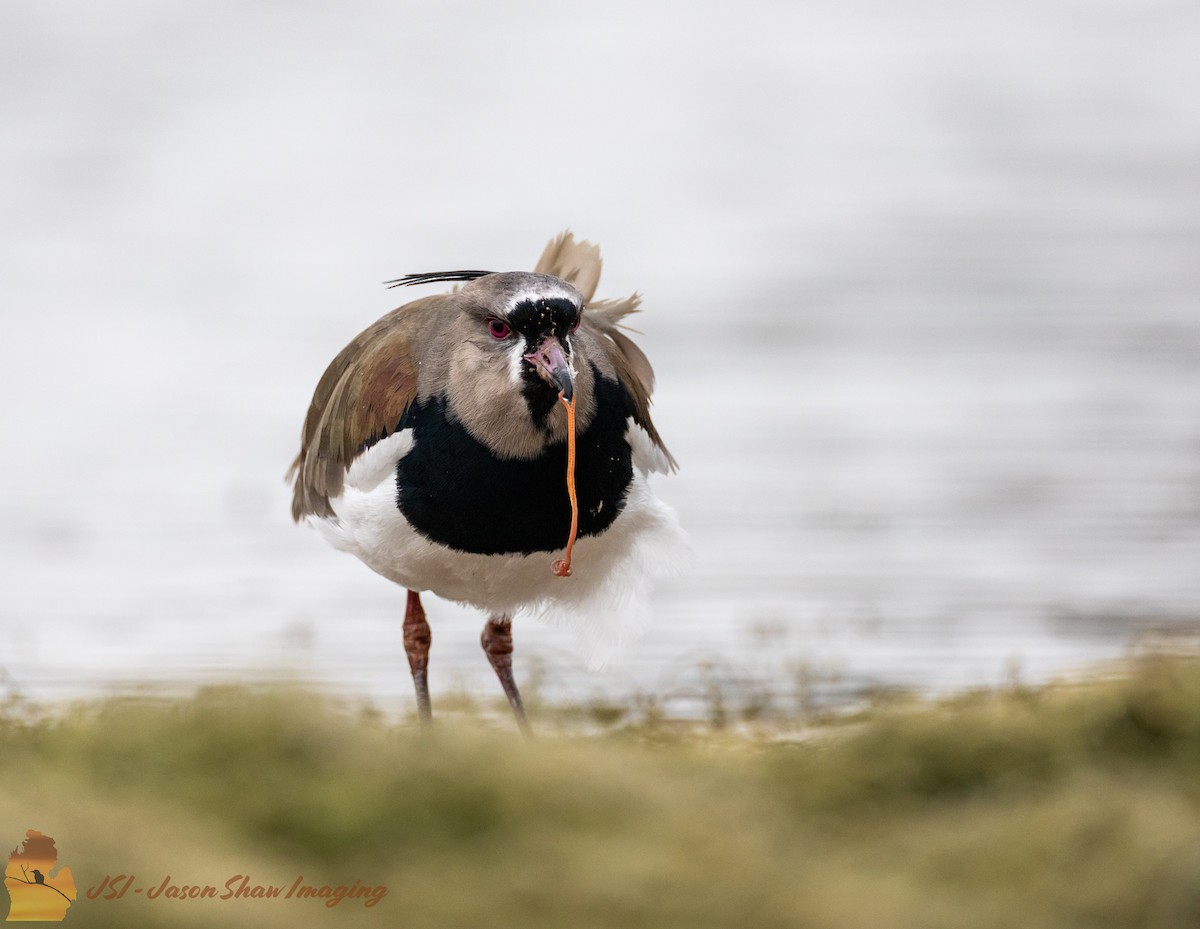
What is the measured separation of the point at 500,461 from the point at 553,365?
1.02ft

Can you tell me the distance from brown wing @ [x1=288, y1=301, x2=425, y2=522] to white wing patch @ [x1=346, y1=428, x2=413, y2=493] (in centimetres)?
5

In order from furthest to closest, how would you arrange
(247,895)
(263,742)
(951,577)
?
(951,577), (263,742), (247,895)

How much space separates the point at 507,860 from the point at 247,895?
42 centimetres

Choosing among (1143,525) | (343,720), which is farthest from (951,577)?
(343,720)

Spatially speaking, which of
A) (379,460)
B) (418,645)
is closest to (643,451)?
(379,460)

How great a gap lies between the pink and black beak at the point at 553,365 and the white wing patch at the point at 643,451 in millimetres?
436

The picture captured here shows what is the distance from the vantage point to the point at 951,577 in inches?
253

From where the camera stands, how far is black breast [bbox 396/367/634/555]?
14.0 ft

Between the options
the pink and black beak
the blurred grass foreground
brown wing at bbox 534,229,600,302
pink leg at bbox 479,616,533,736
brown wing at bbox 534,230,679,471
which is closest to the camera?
the blurred grass foreground

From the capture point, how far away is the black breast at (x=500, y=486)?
4262 mm

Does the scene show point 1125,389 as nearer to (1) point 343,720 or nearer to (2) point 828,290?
(2) point 828,290

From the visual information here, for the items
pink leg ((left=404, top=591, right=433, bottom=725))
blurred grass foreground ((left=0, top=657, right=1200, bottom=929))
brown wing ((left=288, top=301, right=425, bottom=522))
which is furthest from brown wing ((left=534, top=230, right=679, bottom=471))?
blurred grass foreground ((left=0, top=657, right=1200, bottom=929))

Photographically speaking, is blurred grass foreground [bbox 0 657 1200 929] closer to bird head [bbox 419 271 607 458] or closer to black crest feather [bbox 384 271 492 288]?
bird head [bbox 419 271 607 458]

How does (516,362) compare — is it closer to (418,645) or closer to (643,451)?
(643,451)
